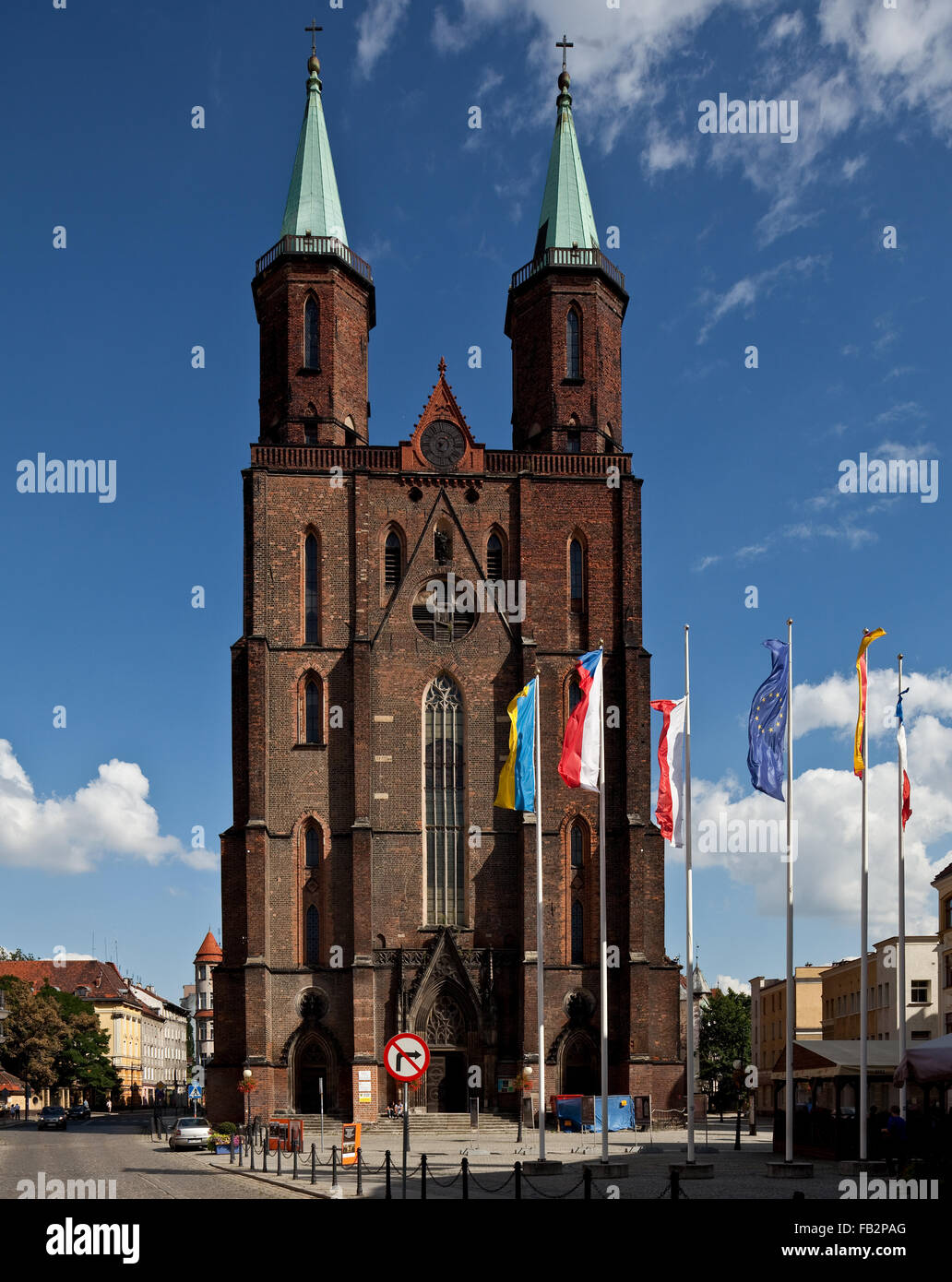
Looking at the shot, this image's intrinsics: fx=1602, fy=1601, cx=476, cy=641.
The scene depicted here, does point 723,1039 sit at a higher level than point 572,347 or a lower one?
lower

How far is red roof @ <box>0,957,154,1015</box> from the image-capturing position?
451 ft

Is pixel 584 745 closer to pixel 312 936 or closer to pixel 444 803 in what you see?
pixel 444 803

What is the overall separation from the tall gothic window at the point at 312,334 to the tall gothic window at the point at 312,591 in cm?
777

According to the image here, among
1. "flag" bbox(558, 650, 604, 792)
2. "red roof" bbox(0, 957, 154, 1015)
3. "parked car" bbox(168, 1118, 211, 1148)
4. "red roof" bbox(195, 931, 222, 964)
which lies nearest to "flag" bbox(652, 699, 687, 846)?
"flag" bbox(558, 650, 604, 792)

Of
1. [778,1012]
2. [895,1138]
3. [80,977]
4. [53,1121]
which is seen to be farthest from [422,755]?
[80,977]

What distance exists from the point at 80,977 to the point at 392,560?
98897 mm

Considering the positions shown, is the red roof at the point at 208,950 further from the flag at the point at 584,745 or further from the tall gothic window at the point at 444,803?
the flag at the point at 584,745

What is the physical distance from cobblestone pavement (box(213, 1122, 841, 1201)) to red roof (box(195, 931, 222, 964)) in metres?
112

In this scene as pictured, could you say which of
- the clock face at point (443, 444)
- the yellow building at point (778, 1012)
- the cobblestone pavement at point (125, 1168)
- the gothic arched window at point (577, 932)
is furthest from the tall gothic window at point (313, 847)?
the yellow building at point (778, 1012)

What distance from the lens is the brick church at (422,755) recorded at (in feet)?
190

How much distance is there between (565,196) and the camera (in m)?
67.6

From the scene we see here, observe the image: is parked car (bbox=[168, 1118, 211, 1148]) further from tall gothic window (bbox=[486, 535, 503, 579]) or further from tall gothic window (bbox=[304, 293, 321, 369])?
tall gothic window (bbox=[304, 293, 321, 369])

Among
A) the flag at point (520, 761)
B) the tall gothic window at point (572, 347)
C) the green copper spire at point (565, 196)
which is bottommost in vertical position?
the flag at point (520, 761)
